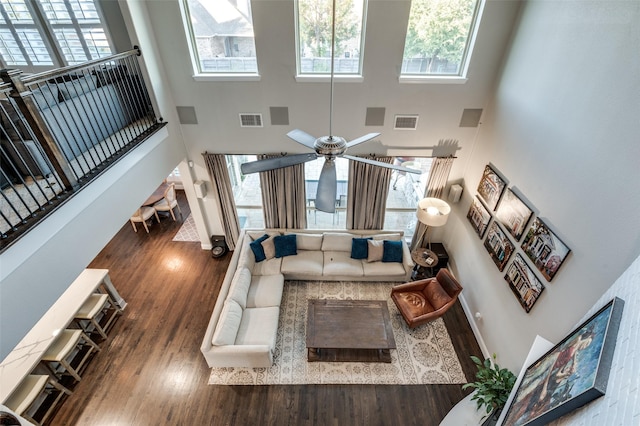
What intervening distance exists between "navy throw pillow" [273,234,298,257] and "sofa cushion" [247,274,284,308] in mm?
505

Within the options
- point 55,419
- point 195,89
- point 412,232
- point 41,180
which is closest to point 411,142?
point 412,232

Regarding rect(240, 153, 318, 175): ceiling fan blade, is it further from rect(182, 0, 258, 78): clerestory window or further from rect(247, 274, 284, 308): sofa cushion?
rect(247, 274, 284, 308): sofa cushion

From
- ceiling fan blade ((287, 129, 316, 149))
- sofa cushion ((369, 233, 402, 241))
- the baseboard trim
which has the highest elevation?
ceiling fan blade ((287, 129, 316, 149))

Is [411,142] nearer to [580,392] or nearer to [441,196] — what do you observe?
[441,196]

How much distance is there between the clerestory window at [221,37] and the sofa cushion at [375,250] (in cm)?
379

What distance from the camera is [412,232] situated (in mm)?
6645

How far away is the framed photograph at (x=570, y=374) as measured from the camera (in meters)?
1.55

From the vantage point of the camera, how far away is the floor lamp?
5211 millimetres

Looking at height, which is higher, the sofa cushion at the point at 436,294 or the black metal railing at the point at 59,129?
the black metal railing at the point at 59,129

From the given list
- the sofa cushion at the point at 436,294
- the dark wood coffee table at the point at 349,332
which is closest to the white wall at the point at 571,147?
the sofa cushion at the point at 436,294

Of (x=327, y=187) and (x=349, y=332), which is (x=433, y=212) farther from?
(x=327, y=187)

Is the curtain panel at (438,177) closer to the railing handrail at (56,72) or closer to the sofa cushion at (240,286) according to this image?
the sofa cushion at (240,286)

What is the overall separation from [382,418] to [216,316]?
281cm

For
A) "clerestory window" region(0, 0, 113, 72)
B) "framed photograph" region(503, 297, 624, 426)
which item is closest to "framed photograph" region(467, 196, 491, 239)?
"framed photograph" region(503, 297, 624, 426)
